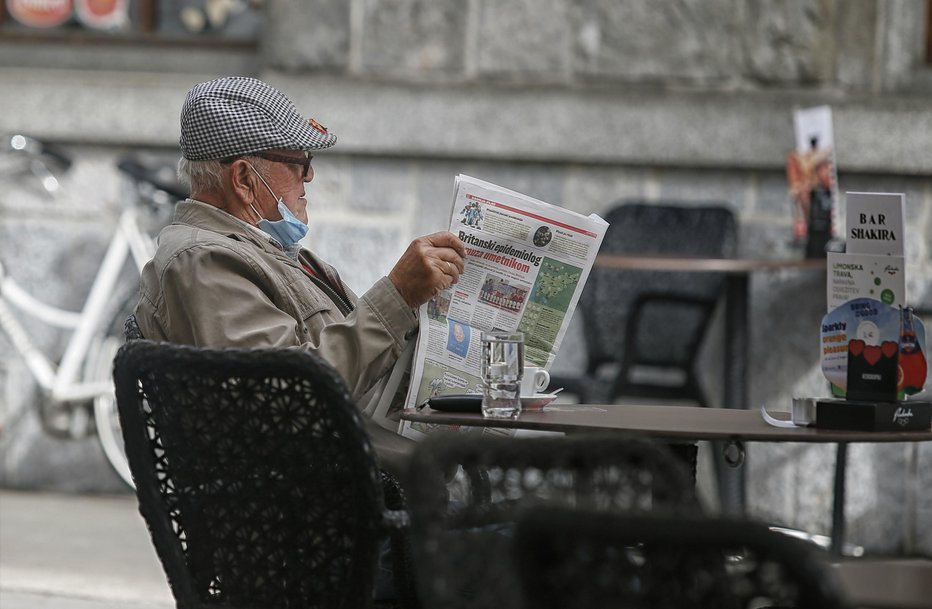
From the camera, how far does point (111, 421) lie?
17.6 feet

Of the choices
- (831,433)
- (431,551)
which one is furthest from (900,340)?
(431,551)

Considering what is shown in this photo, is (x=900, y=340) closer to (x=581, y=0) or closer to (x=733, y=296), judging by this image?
(x=733, y=296)

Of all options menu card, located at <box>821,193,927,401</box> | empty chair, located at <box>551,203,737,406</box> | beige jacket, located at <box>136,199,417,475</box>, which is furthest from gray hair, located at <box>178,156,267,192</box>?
empty chair, located at <box>551,203,737,406</box>

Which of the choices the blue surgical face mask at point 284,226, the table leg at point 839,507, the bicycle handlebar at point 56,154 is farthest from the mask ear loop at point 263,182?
the bicycle handlebar at point 56,154

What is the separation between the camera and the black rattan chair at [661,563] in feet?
3.86

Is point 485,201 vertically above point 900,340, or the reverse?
point 485,201

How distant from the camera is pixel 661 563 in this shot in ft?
4.07

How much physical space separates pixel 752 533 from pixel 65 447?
473 cm

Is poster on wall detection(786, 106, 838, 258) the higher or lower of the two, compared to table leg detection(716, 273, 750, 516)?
higher

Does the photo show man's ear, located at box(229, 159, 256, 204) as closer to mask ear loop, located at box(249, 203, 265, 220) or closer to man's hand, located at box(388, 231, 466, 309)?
mask ear loop, located at box(249, 203, 265, 220)

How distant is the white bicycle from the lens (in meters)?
5.33

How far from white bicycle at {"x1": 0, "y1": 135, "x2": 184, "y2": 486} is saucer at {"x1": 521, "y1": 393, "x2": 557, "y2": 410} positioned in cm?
310

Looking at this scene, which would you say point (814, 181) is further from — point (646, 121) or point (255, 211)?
point (255, 211)

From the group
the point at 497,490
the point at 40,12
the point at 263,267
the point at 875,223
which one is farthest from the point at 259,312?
the point at 40,12
